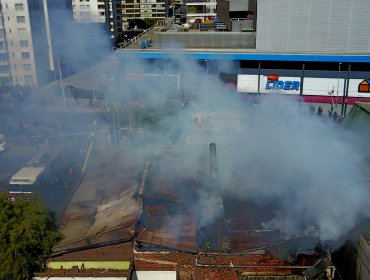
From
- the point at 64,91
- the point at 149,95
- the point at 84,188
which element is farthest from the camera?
the point at 64,91

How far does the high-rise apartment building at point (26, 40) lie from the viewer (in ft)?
59.9

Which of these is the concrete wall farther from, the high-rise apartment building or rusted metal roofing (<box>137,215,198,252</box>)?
the high-rise apartment building

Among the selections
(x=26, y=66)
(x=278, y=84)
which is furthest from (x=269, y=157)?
(x=26, y=66)

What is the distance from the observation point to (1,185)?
8.94m

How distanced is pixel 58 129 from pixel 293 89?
770cm

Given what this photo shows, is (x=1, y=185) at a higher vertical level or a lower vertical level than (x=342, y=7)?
lower

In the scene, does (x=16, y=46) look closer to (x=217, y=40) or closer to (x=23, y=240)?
(x=217, y=40)

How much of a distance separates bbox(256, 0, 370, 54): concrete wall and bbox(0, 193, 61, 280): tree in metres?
9.21

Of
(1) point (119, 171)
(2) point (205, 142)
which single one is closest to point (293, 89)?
(2) point (205, 142)

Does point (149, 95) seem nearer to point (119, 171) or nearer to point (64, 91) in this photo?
point (119, 171)

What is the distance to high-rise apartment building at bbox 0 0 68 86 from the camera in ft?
59.9

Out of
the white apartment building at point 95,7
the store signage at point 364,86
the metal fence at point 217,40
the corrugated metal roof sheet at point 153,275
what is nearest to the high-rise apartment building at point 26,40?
the white apartment building at point 95,7

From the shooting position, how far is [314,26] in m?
12.4

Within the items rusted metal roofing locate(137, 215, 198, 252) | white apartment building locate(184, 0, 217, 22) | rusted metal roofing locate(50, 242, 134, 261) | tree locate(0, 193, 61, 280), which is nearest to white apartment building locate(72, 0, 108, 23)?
white apartment building locate(184, 0, 217, 22)
